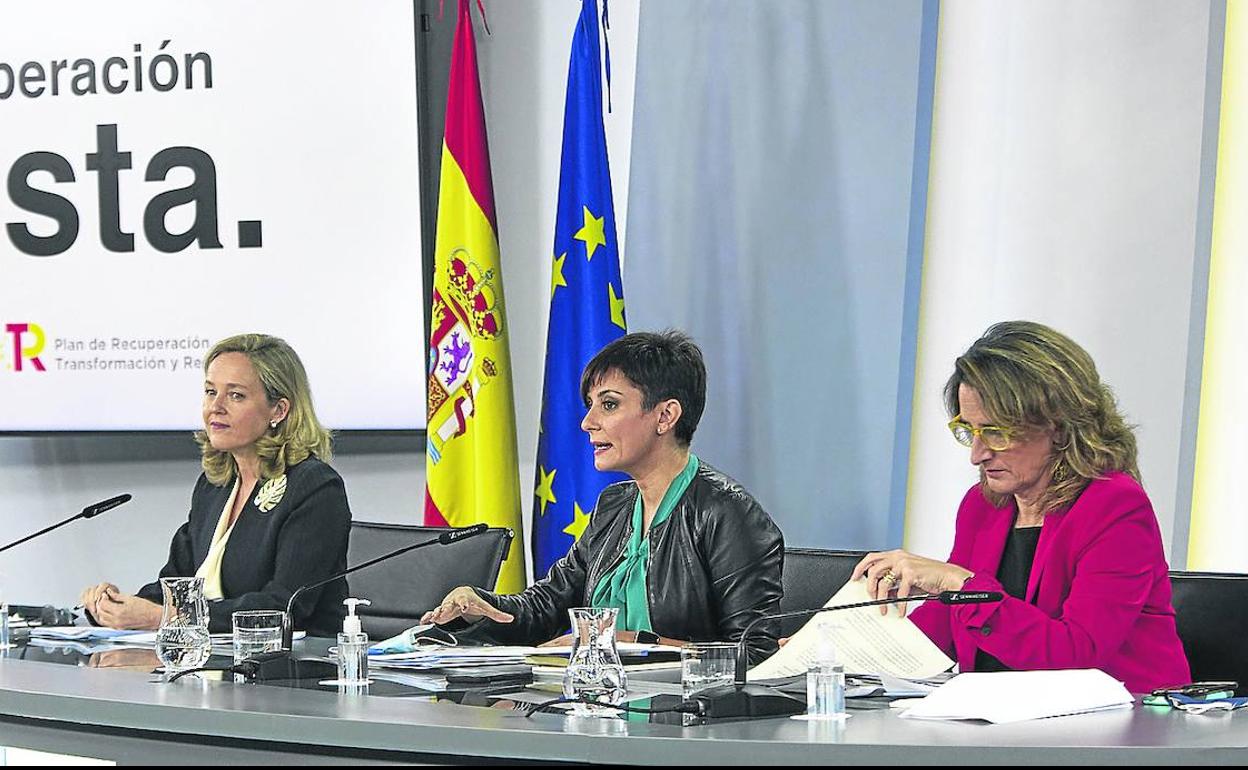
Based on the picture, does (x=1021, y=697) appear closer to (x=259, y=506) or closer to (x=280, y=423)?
(x=259, y=506)

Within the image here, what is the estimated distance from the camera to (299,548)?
347 cm

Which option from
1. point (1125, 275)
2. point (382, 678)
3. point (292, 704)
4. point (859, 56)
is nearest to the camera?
point (292, 704)

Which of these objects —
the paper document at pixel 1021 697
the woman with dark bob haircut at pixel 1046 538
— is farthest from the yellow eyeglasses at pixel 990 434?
the paper document at pixel 1021 697

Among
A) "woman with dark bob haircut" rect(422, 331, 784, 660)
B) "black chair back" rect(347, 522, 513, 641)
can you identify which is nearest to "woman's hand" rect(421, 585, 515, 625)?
"woman with dark bob haircut" rect(422, 331, 784, 660)

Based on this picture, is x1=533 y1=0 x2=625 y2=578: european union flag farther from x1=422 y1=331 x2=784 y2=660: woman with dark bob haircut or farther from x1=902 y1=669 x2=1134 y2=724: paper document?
x1=902 y1=669 x2=1134 y2=724: paper document

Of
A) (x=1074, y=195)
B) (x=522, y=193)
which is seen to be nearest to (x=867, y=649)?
(x=1074, y=195)

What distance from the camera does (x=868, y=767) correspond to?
1.88 m

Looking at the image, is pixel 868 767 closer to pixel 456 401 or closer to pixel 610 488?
pixel 610 488

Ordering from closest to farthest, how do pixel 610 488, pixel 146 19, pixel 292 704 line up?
pixel 292 704 < pixel 610 488 < pixel 146 19

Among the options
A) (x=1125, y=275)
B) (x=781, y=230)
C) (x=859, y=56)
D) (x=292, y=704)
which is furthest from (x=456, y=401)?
(x=292, y=704)

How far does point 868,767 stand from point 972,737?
141 millimetres

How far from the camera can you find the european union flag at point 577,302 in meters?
4.37

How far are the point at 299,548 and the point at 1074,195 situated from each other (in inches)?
77.4

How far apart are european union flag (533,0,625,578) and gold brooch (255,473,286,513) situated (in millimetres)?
920
